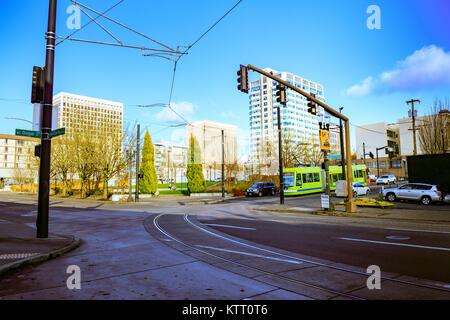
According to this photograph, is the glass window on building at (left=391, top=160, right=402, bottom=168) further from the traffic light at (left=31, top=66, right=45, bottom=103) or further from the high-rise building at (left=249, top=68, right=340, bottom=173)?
the traffic light at (left=31, top=66, right=45, bottom=103)

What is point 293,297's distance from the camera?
14.0 ft

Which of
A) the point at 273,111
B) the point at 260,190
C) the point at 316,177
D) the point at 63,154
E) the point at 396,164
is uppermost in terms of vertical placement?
the point at 273,111

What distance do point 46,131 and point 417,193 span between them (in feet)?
80.3

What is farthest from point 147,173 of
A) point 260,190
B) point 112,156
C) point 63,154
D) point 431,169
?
point 431,169

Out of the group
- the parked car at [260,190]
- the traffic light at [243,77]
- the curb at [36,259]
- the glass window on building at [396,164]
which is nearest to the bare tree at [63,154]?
the parked car at [260,190]

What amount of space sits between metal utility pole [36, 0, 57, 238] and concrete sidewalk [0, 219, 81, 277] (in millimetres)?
558

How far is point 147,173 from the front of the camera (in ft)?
132

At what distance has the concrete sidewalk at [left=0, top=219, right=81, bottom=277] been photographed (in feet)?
19.5

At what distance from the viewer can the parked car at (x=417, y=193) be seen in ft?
70.4

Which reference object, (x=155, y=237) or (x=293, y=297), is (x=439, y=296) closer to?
(x=293, y=297)

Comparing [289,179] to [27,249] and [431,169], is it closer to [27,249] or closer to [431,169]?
[431,169]

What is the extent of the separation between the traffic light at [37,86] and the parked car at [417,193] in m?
24.6

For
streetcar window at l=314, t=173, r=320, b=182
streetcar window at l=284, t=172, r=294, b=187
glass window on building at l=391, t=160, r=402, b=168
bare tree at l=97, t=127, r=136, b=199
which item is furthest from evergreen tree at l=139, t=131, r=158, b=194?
glass window on building at l=391, t=160, r=402, b=168

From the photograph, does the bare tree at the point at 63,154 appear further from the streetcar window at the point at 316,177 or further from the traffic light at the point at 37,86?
the traffic light at the point at 37,86
